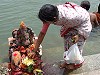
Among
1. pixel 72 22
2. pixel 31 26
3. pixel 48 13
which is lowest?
pixel 31 26

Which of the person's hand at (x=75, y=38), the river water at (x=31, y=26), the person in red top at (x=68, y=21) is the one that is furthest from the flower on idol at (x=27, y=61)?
the river water at (x=31, y=26)

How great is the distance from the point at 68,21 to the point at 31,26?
3.92 meters

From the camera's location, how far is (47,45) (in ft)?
21.1

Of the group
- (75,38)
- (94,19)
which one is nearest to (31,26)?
(94,19)

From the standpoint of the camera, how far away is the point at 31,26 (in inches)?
292

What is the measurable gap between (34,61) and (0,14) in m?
4.69

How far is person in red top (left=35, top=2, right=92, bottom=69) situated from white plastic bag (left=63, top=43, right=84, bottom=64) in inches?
2.2

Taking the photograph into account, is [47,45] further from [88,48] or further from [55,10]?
[55,10]

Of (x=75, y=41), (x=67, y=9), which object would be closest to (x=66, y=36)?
(x=75, y=41)

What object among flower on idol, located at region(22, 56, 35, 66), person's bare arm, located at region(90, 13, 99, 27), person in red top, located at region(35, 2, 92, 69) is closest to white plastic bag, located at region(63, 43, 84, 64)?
person in red top, located at region(35, 2, 92, 69)

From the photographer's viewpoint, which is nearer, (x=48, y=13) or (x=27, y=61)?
(x=48, y=13)

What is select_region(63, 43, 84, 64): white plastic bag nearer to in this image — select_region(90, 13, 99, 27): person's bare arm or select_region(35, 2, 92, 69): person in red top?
select_region(35, 2, 92, 69): person in red top

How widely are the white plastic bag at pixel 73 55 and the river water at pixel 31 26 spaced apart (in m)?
1.55

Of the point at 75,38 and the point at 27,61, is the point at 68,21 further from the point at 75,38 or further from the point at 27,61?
the point at 27,61
